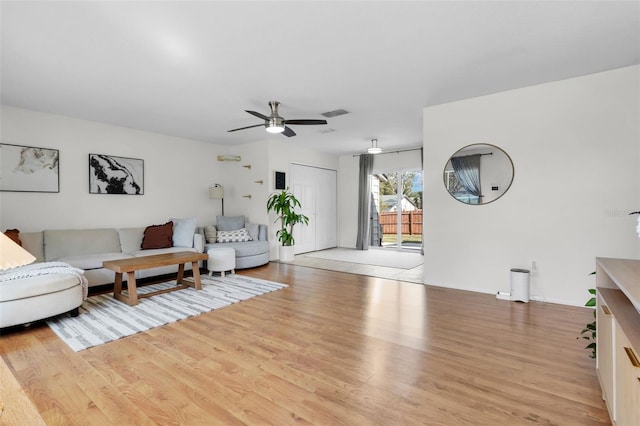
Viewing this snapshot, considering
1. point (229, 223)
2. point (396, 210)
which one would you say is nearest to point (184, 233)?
point (229, 223)

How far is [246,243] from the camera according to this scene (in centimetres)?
564

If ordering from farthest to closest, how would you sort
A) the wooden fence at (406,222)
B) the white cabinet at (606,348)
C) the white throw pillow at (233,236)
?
the wooden fence at (406,222) < the white throw pillow at (233,236) < the white cabinet at (606,348)

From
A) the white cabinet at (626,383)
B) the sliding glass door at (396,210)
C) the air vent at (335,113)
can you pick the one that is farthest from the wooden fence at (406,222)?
the white cabinet at (626,383)

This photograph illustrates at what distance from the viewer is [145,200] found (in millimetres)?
5562

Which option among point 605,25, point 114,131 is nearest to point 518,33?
point 605,25

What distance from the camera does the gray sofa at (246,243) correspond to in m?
5.41

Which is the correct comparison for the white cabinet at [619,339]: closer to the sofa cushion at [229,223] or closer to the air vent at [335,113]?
the air vent at [335,113]

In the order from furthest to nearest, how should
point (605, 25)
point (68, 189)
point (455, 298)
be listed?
point (68, 189)
point (455, 298)
point (605, 25)

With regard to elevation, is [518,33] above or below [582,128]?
above

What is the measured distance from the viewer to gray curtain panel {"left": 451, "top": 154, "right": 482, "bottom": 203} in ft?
13.1

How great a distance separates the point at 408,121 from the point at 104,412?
16.4 feet

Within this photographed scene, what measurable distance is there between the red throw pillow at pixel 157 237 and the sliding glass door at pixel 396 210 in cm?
493

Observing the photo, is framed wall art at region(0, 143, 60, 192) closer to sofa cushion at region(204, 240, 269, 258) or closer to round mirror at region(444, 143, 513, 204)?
sofa cushion at region(204, 240, 269, 258)

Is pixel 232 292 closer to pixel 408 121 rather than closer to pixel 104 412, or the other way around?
pixel 104 412
